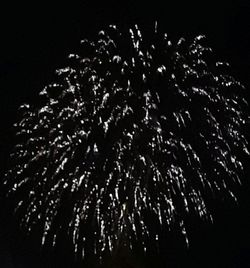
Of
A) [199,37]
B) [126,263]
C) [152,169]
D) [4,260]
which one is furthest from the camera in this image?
[4,260]

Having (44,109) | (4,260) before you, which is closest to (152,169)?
(44,109)

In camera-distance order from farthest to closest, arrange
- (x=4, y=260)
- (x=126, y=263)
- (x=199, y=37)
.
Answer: (x=4, y=260) → (x=126, y=263) → (x=199, y=37)

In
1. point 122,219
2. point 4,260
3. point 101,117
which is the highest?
point 4,260

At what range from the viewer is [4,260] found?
38.8 m

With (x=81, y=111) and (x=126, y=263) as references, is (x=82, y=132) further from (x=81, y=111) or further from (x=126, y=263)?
(x=126, y=263)

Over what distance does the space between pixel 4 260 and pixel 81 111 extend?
2142 cm

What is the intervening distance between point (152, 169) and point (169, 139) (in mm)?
925

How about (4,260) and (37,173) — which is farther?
(4,260)

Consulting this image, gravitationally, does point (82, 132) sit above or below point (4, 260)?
below

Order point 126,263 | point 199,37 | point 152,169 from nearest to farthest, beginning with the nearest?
point 199,37
point 152,169
point 126,263

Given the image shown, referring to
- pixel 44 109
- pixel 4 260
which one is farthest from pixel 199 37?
pixel 4 260

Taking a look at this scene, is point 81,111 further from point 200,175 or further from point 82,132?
point 200,175

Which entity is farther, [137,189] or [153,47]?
[137,189]

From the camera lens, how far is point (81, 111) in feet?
63.0
